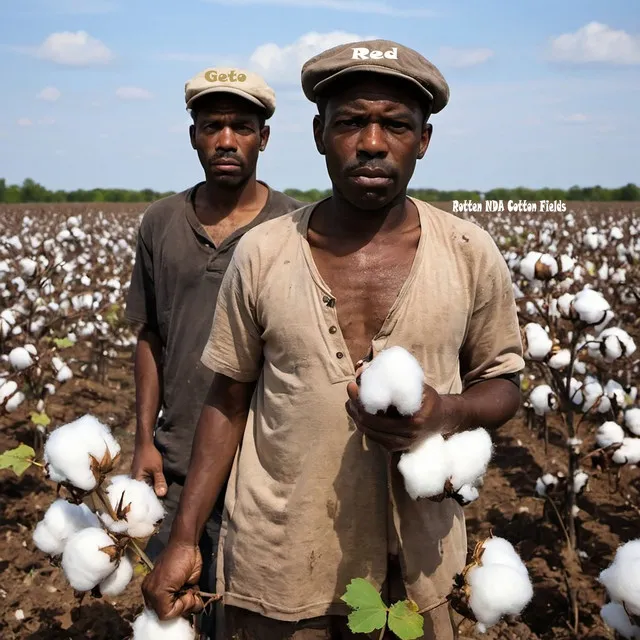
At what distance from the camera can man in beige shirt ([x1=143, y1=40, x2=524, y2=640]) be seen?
61.3 inches

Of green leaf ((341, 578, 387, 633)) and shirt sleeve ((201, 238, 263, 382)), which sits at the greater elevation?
shirt sleeve ((201, 238, 263, 382))

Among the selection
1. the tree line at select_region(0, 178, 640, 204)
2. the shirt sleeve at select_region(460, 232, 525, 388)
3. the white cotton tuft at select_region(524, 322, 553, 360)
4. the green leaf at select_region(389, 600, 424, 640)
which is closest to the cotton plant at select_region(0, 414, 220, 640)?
the green leaf at select_region(389, 600, 424, 640)

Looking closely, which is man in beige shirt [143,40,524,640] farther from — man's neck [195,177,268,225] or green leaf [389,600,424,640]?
man's neck [195,177,268,225]

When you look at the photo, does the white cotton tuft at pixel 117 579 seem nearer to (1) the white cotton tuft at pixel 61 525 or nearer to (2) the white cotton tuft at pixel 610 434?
(1) the white cotton tuft at pixel 61 525

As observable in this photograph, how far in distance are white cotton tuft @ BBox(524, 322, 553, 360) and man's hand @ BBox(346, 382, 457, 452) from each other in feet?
7.44

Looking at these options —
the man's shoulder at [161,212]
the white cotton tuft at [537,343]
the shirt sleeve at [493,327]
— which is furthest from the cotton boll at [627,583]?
the white cotton tuft at [537,343]

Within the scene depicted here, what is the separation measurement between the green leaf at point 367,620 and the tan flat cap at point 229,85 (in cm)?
164

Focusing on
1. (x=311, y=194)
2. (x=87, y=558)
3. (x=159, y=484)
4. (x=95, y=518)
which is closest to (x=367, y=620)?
(x=87, y=558)

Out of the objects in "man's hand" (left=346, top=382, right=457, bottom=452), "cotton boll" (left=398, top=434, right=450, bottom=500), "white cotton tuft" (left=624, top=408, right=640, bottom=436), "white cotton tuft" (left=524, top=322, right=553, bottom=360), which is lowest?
"white cotton tuft" (left=624, top=408, right=640, bottom=436)

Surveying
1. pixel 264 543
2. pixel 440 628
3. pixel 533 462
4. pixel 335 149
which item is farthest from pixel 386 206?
pixel 533 462

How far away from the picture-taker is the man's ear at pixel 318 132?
1653 millimetres

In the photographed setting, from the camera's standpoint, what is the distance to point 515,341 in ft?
5.53

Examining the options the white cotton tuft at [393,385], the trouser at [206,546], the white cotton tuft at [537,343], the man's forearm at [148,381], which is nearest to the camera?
the white cotton tuft at [393,385]

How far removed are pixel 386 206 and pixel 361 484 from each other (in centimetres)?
57
